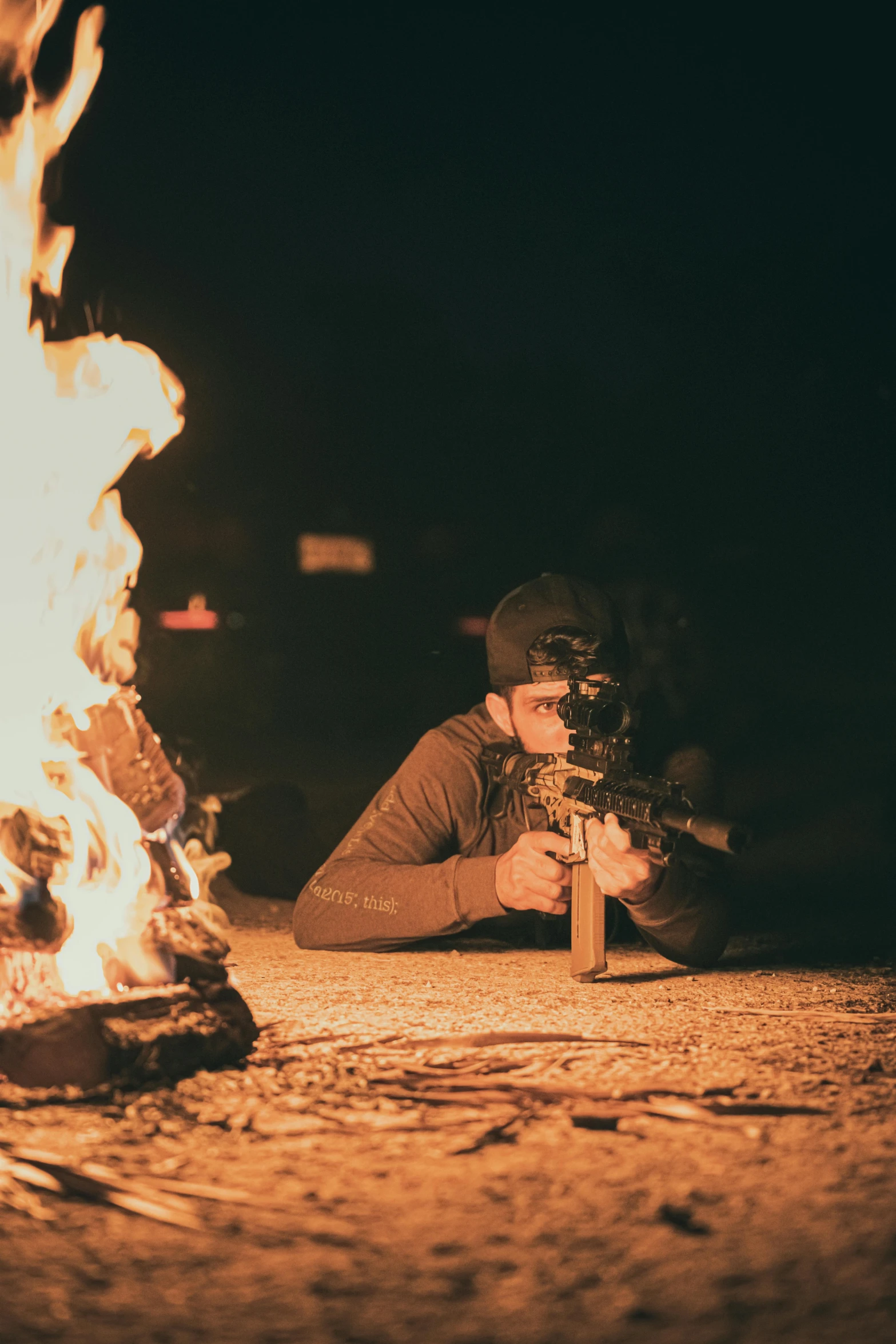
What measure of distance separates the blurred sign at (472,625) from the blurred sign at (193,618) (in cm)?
524

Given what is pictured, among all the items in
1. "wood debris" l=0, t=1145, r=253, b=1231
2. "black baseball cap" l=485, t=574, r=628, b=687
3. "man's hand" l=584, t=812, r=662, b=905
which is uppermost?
"black baseball cap" l=485, t=574, r=628, b=687

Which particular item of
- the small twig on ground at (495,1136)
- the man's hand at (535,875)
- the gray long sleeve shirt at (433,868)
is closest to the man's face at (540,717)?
the gray long sleeve shirt at (433,868)

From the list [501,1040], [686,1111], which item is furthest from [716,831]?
[501,1040]

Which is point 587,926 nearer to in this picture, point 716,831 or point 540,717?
point 540,717

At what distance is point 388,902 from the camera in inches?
189

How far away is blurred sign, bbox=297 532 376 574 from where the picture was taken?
104ft

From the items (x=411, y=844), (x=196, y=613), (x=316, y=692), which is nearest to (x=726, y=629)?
(x=316, y=692)

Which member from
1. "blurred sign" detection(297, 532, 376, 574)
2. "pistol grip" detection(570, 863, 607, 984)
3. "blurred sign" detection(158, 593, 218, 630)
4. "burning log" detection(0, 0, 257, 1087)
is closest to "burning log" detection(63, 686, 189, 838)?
"burning log" detection(0, 0, 257, 1087)

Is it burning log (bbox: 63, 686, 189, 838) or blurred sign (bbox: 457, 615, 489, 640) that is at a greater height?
blurred sign (bbox: 457, 615, 489, 640)

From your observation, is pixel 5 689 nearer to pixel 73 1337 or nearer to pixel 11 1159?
pixel 11 1159

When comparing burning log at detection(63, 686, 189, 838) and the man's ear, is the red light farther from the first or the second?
burning log at detection(63, 686, 189, 838)

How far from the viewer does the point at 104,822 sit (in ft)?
13.3

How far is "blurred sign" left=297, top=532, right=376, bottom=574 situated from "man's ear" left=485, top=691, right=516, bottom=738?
1039 inches

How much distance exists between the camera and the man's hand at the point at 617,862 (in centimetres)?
409
